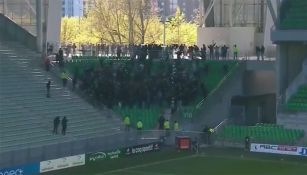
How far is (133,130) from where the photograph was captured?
38.7m

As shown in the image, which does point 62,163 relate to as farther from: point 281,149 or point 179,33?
point 179,33

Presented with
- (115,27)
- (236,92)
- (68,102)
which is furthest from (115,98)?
(115,27)

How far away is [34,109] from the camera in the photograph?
124 feet

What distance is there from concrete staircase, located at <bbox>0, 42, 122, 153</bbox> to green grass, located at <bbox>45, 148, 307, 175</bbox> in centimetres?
339

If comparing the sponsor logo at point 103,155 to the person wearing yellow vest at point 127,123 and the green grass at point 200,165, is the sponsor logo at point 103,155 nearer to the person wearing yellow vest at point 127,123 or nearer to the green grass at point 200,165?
the green grass at point 200,165

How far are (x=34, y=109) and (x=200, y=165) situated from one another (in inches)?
353

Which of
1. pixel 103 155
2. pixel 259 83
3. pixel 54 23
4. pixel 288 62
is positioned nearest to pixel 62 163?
pixel 103 155

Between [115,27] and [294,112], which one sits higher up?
[115,27]

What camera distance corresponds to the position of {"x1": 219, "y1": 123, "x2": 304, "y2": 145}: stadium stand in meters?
37.6

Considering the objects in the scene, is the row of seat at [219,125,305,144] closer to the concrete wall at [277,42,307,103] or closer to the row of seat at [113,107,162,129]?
the row of seat at [113,107,162,129]

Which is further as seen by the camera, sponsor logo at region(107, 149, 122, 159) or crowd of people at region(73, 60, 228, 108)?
crowd of people at region(73, 60, 228, 108)

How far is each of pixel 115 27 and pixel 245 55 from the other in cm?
2728

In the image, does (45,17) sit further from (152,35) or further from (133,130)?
(152,35)

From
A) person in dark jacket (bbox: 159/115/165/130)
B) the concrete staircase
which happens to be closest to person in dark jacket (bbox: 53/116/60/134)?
the concrete staircase
